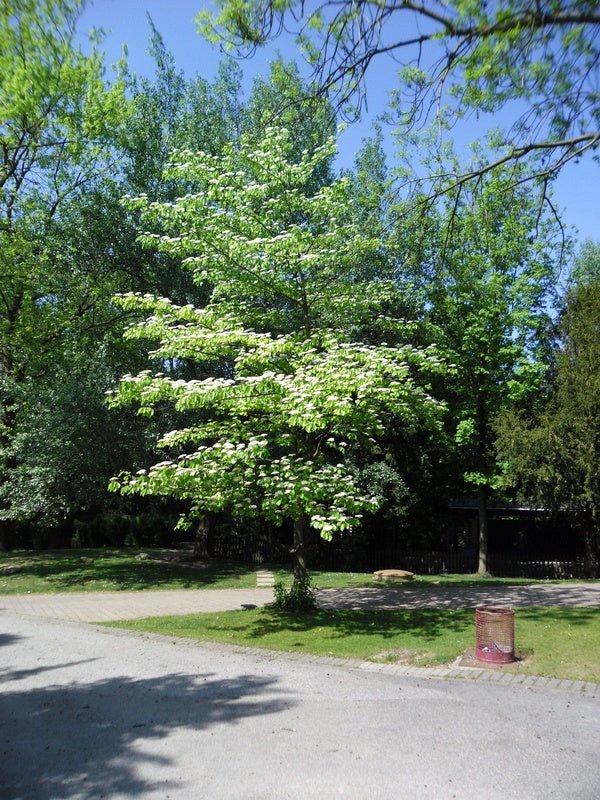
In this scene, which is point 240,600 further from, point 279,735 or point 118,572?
point 279,735

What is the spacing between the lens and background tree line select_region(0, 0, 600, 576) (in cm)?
1057

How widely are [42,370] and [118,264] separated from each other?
5.23 meters

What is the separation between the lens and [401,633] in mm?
10242

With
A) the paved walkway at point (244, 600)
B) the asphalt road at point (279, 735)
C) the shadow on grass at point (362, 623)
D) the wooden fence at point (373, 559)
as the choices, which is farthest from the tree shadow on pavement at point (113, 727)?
the wooden fence at point (373, 559)

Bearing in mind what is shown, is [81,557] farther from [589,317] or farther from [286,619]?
[589,317]

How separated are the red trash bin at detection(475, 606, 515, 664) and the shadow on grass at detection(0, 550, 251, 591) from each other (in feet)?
33.1

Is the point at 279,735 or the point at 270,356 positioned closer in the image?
the point at 279,735

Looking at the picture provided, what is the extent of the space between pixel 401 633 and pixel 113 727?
18.0 feet

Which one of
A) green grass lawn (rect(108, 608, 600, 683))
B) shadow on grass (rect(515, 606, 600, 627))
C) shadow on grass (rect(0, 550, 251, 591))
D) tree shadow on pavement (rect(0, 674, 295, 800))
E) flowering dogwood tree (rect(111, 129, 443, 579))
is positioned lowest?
tree shadow on pavement (rect(0, 674, 295, 800))

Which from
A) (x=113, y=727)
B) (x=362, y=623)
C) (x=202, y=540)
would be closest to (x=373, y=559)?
(x=202, y=540)

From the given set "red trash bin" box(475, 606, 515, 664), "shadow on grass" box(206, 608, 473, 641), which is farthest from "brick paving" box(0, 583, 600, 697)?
"red trash bin" box(475, 606, 515, 664)

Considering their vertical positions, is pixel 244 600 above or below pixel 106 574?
below

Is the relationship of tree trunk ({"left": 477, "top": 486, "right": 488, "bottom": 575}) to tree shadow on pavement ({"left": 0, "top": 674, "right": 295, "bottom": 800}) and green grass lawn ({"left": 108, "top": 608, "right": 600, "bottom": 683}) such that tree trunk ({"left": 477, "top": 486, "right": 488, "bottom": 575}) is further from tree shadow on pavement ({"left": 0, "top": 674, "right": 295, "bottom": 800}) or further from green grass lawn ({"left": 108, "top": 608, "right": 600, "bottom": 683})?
tree shadow on pavement ({"left": 0, "top": 674, "right": 295, "bottom": 800})

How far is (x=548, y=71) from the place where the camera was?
6.20m
